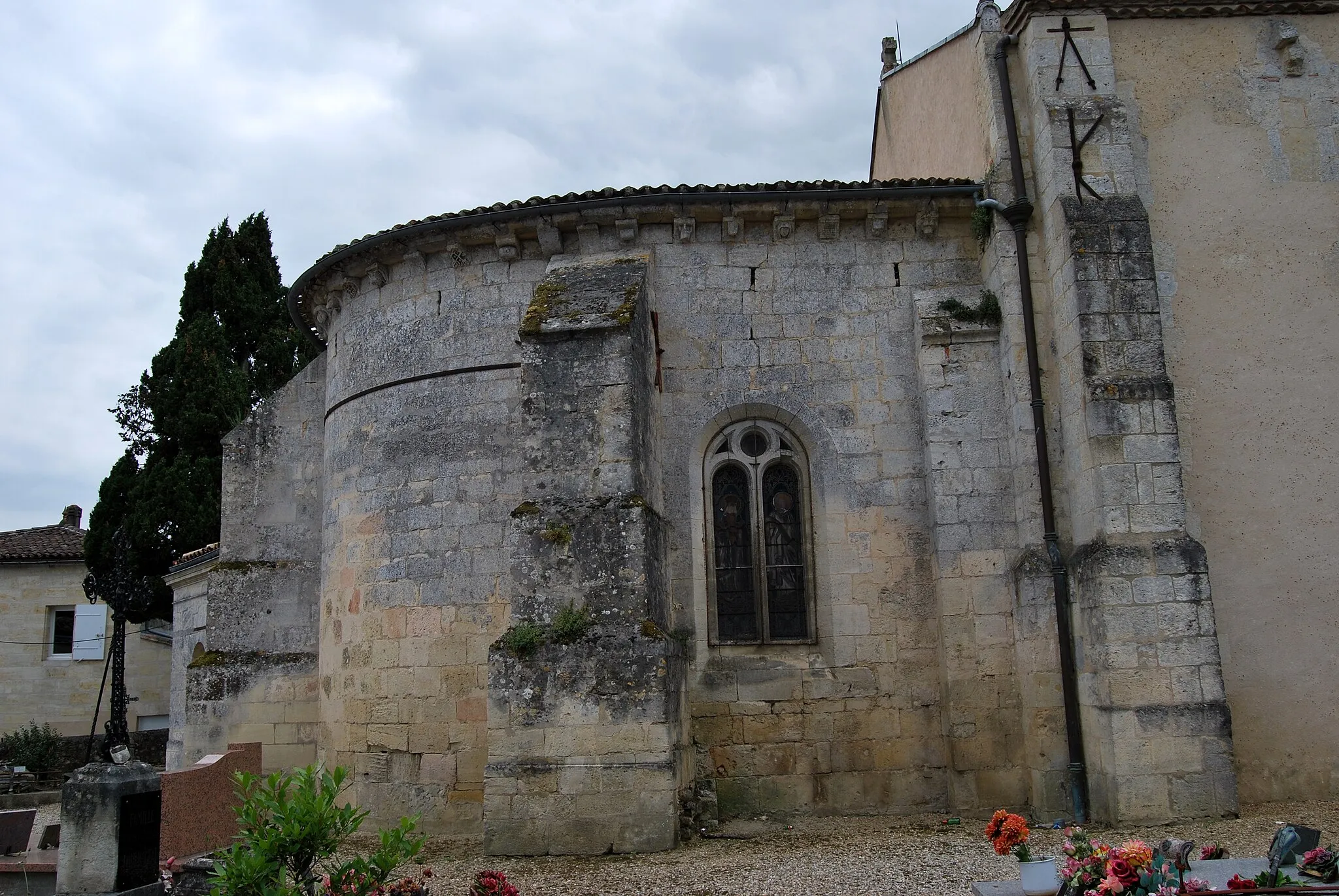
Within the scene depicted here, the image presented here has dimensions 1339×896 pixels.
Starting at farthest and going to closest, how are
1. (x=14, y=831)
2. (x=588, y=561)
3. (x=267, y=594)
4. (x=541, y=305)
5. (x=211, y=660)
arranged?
1. (x=267, y=594)
2. (x=211, y=660)
3. (x=541, y=305)
4. (x=14, y=831)
5. (x=588, y=561)

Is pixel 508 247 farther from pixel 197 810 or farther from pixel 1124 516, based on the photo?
pixel 1124 516

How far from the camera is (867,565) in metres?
9.61

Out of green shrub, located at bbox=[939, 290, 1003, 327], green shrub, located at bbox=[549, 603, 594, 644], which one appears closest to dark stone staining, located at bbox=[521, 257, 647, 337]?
green shrub, located at bbox=[549, 603, 594, 644]

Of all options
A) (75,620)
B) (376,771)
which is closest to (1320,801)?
(376,771)

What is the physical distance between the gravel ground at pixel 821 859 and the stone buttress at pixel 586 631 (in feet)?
1.26

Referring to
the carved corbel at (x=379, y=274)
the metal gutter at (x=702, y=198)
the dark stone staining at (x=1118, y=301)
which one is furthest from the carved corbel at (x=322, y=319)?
the dark stone staining at (x=1118, y=301)

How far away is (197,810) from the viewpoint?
29.0 feet

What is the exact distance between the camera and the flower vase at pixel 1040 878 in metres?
5.00

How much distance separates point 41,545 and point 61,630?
207 cm

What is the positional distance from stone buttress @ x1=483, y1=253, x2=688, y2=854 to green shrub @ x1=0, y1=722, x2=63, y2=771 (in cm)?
1677

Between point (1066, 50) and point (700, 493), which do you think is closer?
point (1066, 50)

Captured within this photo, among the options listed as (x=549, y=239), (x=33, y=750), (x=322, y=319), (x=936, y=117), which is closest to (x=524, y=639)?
(x=549, y=239)

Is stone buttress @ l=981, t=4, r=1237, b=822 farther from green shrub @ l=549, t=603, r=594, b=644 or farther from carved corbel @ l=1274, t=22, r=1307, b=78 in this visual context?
green shrub @ l=549, t=603, r=594, b=644

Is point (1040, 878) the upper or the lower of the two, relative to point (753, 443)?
lower
